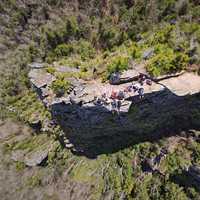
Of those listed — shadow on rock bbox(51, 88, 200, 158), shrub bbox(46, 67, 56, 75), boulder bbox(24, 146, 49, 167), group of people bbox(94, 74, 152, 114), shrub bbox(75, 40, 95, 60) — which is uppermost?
shrub bbox(75, 40, 95, 60)

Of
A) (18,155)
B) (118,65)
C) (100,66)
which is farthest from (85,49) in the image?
(18,155)

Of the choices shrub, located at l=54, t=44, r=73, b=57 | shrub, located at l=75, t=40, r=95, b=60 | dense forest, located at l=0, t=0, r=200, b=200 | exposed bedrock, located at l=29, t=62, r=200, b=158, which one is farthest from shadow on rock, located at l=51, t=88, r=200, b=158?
shrub, located at l=54, t=44, r=73, b=57

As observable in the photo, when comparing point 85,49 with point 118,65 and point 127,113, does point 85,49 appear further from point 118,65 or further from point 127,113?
point 127,113

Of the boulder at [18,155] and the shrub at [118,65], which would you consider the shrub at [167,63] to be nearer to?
the shrub at [118,65]

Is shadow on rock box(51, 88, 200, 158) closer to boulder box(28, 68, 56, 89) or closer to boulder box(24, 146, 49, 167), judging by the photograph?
boulder box(28, 68, 56, 89)

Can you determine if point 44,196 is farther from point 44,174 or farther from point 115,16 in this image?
point 115,16

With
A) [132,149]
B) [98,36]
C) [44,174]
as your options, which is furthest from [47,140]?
[98,36]

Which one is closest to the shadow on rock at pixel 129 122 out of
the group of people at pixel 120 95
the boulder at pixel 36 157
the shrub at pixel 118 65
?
the group of people at pixel 120 95

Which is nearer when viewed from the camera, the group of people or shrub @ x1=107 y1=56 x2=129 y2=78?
the group of people
